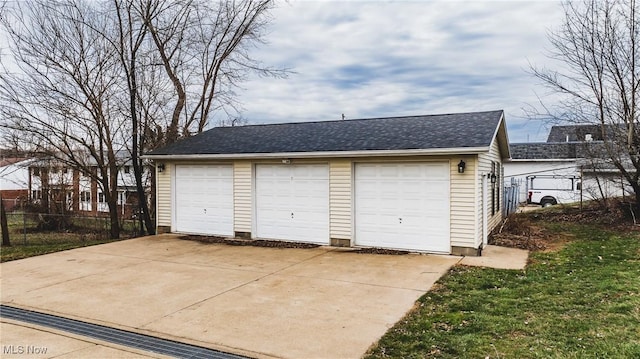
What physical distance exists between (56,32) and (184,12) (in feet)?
12.0

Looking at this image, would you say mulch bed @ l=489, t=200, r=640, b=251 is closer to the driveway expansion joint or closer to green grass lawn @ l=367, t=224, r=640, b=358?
green grass lawn @ l=367, t=224, r=640, b=358

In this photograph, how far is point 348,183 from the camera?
9922 mm

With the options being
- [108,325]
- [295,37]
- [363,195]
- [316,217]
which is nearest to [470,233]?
[363,195]

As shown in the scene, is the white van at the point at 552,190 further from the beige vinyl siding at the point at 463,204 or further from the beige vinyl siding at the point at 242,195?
the beige vinyl siding at the point at 242,195

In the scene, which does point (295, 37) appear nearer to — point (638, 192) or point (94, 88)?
point (94, 88)

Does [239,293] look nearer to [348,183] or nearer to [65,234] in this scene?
[348,183]

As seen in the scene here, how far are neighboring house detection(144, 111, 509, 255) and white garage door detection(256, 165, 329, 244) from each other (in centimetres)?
3

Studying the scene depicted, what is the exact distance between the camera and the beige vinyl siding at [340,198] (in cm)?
992

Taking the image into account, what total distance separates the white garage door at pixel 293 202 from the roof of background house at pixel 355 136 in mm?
604

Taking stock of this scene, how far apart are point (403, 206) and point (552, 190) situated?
16.1 meters

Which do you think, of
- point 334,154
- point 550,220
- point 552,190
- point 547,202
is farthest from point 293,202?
point 552,190

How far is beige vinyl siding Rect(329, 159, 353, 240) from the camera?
9922 millimetres

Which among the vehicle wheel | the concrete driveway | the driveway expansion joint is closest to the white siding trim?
the concrete driveway
